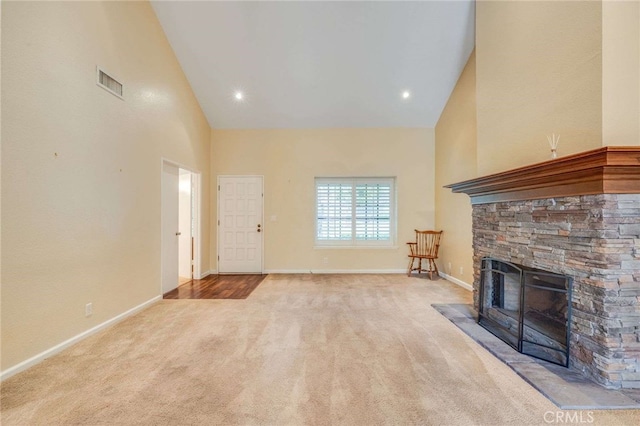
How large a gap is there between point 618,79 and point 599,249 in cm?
125

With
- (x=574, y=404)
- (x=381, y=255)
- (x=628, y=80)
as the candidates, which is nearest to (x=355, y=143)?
(x=381, y=255)

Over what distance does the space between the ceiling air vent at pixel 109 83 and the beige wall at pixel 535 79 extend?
448 cm

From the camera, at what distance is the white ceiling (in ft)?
13.1

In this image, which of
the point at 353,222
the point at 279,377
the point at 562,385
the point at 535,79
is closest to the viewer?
the point at 562,385

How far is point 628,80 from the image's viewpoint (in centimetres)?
204

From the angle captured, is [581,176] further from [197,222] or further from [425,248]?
[197,222]

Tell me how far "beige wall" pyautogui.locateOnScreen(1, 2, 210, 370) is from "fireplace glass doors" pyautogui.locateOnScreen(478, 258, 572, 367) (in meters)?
4.20

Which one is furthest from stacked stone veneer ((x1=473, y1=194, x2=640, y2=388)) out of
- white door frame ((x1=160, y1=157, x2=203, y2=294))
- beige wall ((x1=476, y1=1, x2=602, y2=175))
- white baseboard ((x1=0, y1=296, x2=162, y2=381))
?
white door frame ((x1=160, y1=157, x2=203, y2=294))

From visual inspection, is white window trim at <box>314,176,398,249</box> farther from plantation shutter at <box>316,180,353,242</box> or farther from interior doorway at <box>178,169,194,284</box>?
interior doorway at <box>178,169,194,284</box>

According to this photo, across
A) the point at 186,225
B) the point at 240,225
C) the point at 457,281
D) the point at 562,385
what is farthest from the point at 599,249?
the point at 186,225

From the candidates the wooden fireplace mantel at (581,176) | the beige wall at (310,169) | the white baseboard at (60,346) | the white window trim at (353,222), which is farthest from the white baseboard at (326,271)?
the wooden fireplace mantel at (581,176)

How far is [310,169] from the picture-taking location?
6039 mm

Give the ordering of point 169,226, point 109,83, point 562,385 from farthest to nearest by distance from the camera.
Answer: point 169,226, point 109,83, point 562,385

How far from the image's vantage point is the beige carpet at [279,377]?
5.65 feet
